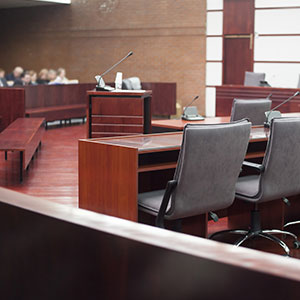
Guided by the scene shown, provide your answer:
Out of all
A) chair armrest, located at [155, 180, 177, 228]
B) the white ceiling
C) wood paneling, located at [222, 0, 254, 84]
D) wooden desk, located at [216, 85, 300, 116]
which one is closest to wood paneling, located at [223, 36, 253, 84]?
wood paneling, located at [222, 0, 254, 84]

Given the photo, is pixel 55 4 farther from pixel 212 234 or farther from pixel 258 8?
pixel 212 234

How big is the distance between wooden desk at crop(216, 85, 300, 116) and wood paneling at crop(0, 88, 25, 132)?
12.6 ft

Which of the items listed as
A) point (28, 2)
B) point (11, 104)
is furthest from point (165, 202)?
point (28, 2)

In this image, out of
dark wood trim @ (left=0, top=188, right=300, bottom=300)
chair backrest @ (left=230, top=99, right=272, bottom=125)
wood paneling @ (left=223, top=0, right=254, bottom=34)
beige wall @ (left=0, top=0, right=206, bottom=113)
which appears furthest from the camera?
beige wall @ (left=0, top=0, right=206, bottom=113)

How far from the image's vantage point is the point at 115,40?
49.9 feet

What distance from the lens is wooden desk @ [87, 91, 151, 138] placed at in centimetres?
558

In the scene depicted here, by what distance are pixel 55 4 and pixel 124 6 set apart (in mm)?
2280

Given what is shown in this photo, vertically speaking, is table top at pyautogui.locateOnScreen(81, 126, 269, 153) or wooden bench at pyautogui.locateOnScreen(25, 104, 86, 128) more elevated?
table top at pyautogui.locateOnScreen(81, 126, 269, 153)

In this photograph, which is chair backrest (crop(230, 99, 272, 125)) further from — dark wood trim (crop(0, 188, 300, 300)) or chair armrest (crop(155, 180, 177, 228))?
dark wood trim (crop(0, 188, 300, 300))

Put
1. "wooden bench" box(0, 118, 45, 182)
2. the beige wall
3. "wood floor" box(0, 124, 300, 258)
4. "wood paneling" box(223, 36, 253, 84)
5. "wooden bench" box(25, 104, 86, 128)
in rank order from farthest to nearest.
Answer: the beige wall < "wood paneling" box(223, 36, 253, 84) < "wooden bench" box(25, 104, 86, 128) < "wooden bench" box(0, 118, 45, 182) < "wood floor" box(0, 124, 300, 258)

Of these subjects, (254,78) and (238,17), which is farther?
(238,17)

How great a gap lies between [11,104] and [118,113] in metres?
4.39

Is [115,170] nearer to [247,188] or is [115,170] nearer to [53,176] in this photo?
[247,188]

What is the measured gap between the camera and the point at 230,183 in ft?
10.6
